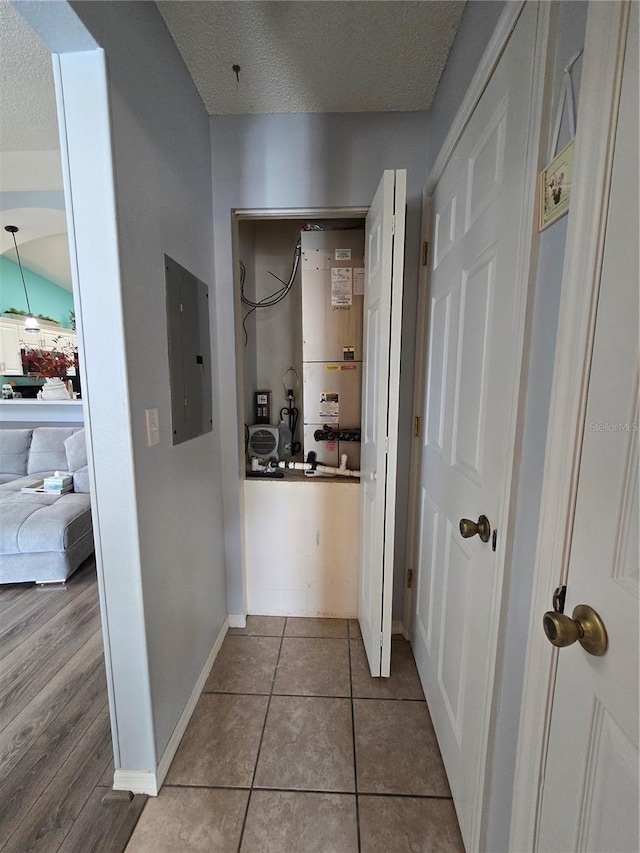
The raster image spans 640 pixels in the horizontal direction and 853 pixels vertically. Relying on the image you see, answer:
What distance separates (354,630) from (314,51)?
2588 mm

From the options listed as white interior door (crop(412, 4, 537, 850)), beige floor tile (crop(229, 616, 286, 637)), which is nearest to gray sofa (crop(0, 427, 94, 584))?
beige floor tile (crop(229, 616, 286, 637))

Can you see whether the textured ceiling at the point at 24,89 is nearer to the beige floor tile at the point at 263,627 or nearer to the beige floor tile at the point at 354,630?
the beige floor tile at the point at 263,627

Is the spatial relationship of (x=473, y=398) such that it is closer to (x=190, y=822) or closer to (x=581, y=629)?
(x=581, y=629)

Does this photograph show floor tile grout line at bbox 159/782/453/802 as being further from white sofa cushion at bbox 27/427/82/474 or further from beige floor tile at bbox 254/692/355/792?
white sofa cushion at bbox 27/427/82/474

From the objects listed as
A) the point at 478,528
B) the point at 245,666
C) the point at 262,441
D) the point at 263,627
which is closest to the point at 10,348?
the point at 262,441

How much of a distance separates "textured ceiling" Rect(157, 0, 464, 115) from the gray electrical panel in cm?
78

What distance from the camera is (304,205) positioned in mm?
1640

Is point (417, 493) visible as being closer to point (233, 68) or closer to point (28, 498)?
point (233, 68)

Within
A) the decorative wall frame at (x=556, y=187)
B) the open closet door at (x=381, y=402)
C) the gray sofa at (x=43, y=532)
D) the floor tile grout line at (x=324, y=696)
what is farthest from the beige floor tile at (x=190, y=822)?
the decorative wall frame at (x=556, y=187)

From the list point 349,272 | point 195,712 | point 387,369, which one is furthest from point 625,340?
point 195,712

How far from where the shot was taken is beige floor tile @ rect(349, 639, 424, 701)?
150cm

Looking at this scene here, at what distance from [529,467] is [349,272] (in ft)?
4.81

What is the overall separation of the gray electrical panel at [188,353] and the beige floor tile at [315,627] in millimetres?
1189

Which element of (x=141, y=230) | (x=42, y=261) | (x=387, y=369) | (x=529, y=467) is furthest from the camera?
(x=42, y=261)
